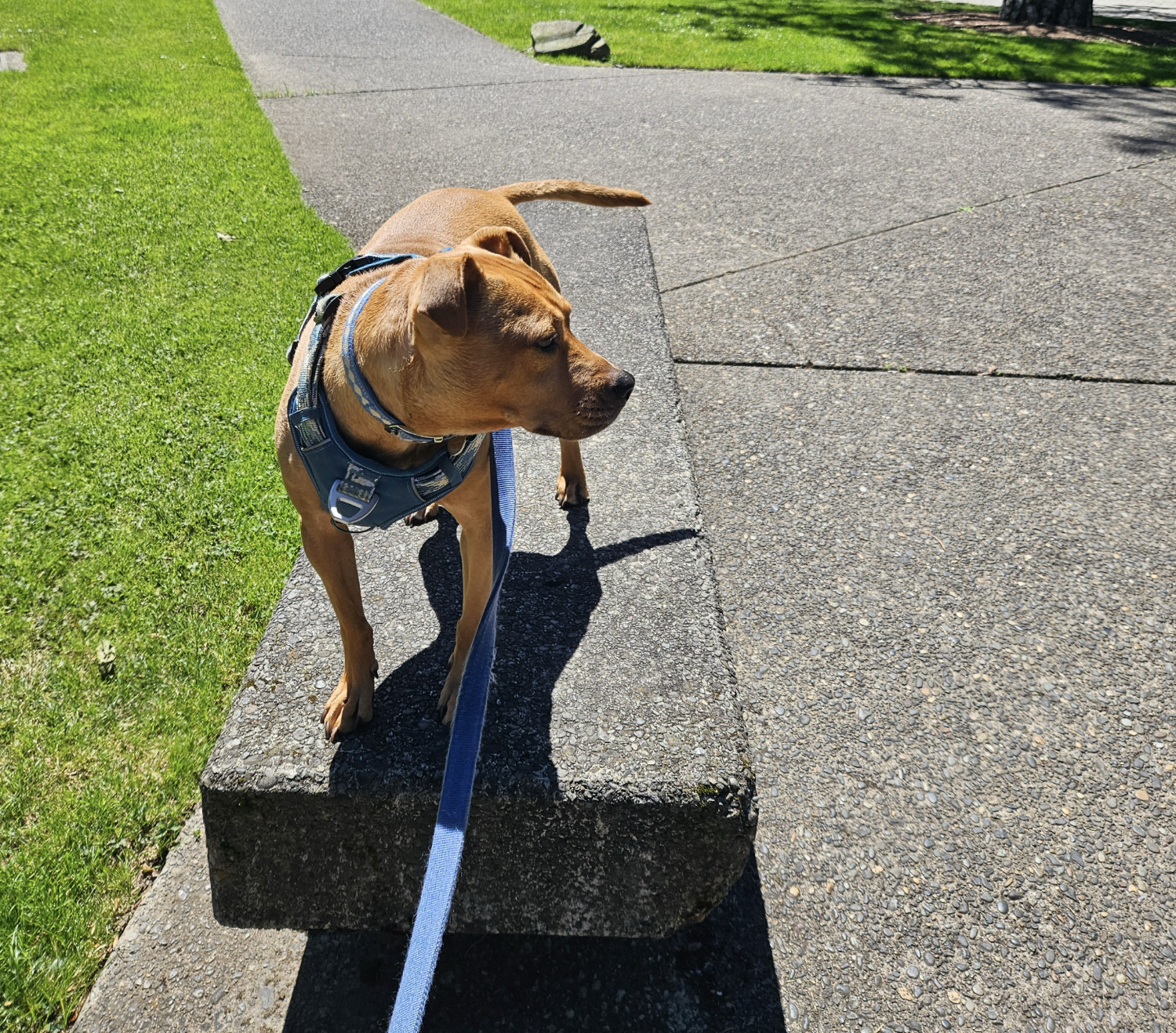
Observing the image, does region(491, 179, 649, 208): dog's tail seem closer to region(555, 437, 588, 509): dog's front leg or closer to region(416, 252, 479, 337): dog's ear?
region(555, 437, 588, 509): dog's front leg

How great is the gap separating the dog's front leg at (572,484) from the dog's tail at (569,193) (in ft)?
3.49

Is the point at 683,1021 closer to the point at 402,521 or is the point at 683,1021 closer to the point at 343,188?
the point at 402,521

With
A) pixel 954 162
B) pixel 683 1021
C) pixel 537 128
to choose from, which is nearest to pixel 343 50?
pixel 537 128

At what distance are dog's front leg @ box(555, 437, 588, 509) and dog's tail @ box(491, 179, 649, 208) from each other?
1.06 metres

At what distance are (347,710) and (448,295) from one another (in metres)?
1.20

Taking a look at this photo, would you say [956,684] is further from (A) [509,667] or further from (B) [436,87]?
(B) [436,87]

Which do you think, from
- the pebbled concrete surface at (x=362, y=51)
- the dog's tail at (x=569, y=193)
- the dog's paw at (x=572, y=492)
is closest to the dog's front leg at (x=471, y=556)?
the dog's paw at (x=572, y=492)

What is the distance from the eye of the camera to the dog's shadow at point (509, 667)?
2322mm

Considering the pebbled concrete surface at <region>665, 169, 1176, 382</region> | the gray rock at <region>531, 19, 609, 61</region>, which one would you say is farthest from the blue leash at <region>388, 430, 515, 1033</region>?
the gray rock at <region>531, 19, 609, 61</region>

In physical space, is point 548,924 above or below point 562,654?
below

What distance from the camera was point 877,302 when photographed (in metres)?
5.79

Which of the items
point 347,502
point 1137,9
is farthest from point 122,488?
point 1137,9

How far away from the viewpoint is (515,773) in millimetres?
2303

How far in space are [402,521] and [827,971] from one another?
2.09 metres
